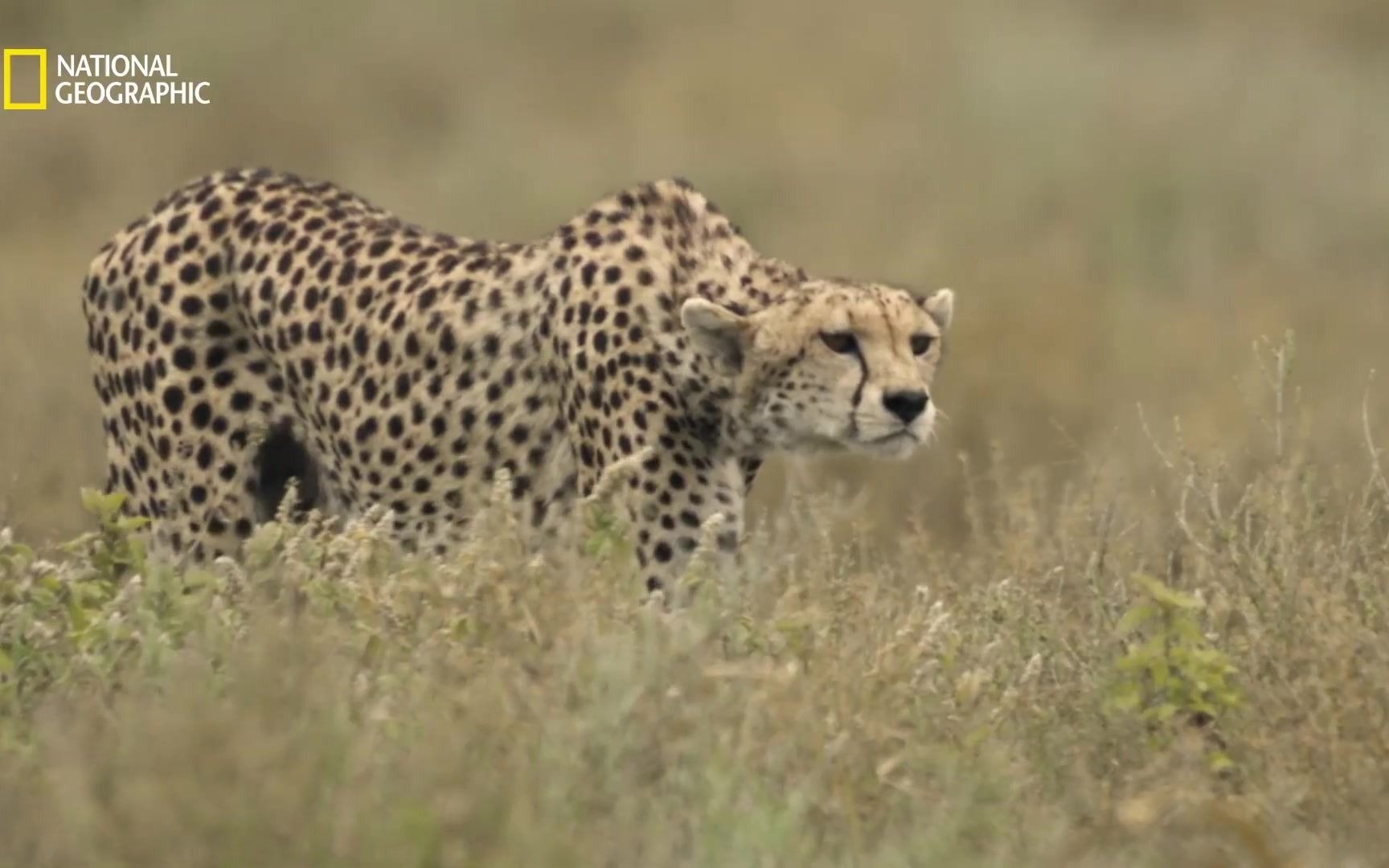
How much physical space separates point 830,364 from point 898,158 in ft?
25.6

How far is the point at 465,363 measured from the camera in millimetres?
5633

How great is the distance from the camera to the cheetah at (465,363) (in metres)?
5.16

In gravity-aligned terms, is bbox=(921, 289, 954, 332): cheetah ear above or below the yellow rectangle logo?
below

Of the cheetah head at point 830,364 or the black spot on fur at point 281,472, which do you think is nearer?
the cheetah head at point 830,364

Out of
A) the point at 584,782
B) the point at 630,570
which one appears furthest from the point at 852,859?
the point at 630,570

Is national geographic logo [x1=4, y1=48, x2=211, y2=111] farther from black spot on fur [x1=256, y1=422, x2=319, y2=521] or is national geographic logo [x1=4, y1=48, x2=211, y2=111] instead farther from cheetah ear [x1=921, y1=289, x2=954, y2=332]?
cheetah ear [x1=921, y1=289, x2=954, y2=332]

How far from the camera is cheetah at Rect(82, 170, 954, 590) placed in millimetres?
5160

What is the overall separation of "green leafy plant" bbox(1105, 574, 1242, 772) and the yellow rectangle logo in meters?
10.1

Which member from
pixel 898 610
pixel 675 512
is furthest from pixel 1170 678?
pixel 675 512

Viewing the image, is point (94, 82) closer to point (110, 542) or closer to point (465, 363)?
point (465, 363)

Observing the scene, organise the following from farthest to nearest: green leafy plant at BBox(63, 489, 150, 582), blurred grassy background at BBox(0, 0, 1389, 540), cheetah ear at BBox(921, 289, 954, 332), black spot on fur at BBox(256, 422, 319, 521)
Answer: blurred grassy background at BBox(0, 0, 1389, 540), black spot on fur at BBox(256, 422, 319, 521), cheetah ear at BBox(921, 289, 954, 332), green leafy plant at BBox(63, 489, 150, 582)

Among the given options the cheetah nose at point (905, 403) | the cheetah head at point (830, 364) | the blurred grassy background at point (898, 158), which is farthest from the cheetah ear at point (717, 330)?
the blurred grassy background at point (898, 158)

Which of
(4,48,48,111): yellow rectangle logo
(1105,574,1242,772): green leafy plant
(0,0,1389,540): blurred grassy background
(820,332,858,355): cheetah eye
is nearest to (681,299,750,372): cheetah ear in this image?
(820,332,858,355): cheetah eye

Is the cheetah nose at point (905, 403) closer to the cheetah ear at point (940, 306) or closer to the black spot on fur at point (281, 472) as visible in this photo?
the cheetah ear at point (940, 306)
